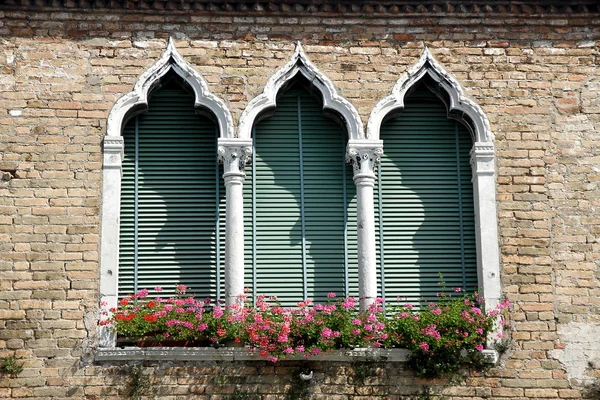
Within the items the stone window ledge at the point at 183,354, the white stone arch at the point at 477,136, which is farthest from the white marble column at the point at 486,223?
the stone window ledge at the point at 183,354

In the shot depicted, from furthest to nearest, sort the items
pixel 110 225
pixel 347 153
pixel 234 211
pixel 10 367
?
pixel 347 153 → pixel 234 211 → pixel 110 225 → pixel 10 367

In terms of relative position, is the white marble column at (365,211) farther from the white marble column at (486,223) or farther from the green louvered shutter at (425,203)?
the white marble column at (486,223)

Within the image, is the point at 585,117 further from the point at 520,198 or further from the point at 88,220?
the point at 88,220

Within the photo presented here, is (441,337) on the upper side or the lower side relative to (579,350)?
upper

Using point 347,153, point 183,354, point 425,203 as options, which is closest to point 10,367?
point 183,354

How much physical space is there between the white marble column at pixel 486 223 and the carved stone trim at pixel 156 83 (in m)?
2.75

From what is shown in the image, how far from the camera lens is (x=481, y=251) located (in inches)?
421

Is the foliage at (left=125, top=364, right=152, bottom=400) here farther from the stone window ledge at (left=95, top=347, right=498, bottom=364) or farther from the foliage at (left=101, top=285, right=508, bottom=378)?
the foliage at (left=101, top=285, right=508, bottom=378)

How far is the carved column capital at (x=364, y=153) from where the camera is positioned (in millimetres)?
10867

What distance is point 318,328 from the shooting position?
32.5 ft

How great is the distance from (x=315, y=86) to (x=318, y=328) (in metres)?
2.87

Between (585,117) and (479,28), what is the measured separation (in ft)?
5.17

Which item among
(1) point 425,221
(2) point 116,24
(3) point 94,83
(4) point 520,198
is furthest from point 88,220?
(4) point 520,198

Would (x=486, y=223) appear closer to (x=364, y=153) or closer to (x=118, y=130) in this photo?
(x=364, y=153)
